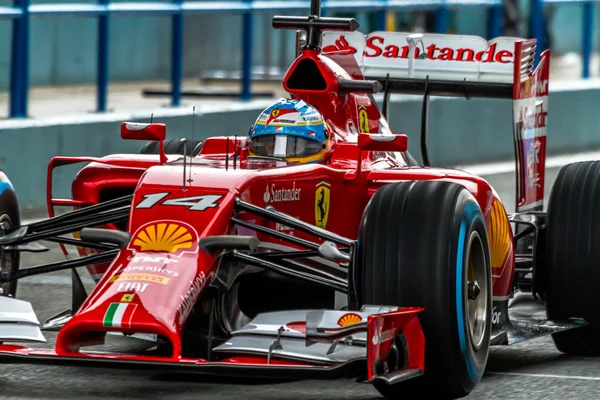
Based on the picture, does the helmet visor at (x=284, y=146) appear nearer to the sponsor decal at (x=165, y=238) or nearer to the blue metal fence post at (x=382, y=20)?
the sponsor decal at (x=165, y=238)

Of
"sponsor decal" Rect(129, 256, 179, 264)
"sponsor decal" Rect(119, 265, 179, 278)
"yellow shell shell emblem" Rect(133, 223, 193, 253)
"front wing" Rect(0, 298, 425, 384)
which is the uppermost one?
"yellow shell shell emblem" Rect(133, 223, 193, 253)

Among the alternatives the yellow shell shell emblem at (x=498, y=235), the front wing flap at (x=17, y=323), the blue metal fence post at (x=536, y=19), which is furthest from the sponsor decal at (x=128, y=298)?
the blue metal fence post at (x=536, y=19)

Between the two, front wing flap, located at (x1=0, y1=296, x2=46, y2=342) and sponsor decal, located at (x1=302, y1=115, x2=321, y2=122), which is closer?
front wing flap, located at (x1=0, y1=296, x2=46, y2=342)

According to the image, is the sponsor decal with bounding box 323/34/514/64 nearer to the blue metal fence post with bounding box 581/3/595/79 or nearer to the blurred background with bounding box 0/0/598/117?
the blurred background with bounding box 0/0/598/117

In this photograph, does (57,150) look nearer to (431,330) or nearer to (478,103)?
(478,103)

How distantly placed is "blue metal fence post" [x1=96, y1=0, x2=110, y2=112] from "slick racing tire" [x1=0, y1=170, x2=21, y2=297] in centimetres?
691

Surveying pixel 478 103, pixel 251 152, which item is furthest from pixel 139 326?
pixel 478 103

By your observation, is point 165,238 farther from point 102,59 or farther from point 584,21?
point 584,21

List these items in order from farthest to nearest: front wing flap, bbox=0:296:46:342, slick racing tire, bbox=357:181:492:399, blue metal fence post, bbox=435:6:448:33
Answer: blue metal fence post, bbox=435:6:448:33
front wing flap, bbox=0:296:46:342
slick racing tire, bbox=357:181:492:399

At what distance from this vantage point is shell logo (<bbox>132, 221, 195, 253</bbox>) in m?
6.76

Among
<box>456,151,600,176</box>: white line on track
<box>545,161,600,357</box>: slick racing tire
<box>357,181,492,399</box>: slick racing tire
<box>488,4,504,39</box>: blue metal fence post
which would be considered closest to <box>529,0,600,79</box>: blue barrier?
<box>488,4,504,39</box>: blue metal fence post

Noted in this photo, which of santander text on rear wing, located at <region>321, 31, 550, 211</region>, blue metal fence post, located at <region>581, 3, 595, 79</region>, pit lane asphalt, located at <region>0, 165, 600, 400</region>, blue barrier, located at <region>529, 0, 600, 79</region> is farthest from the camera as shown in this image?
blue metal fence post, located at <region>581, 3, 595, 79</region>

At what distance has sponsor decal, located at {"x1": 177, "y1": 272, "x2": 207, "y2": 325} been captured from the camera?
649cm

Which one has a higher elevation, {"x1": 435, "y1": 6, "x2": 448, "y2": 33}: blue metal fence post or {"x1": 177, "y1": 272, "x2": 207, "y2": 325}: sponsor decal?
{"x1": 435, "y1": 6, "x2": 448, "y2": 33}: blue metal fence post
